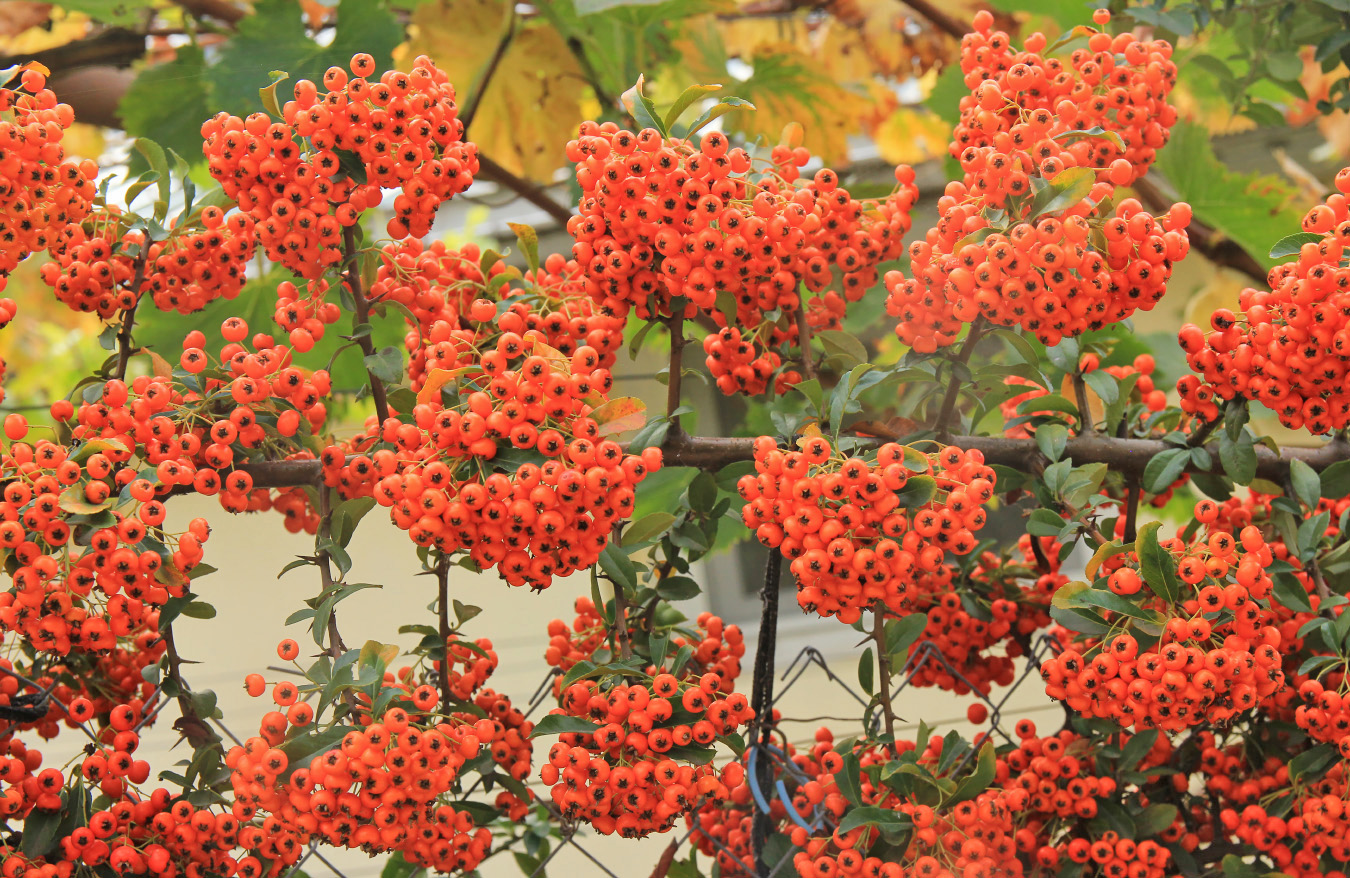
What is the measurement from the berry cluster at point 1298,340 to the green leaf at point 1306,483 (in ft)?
0.28

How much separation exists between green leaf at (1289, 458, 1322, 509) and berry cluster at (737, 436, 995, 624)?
40cm

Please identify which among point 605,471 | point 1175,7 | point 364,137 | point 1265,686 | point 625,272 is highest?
point 1175,7

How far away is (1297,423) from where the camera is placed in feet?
2.94

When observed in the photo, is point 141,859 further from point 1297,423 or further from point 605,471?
point 1297,423

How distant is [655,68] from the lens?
1992 mm

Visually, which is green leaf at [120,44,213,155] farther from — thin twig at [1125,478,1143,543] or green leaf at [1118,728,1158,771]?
green leaf at [1118,728,1158,771]

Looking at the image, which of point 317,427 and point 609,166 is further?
point 317,427

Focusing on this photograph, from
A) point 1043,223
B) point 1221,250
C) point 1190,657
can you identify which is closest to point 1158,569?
point 1190,657

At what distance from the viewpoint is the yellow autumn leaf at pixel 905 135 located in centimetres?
260

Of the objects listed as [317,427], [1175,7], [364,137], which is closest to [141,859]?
[317,427]

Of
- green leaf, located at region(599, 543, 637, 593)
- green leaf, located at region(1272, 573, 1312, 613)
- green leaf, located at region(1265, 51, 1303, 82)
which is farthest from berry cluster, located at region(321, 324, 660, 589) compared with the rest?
green leaf, located at region(1265, 51, 1303, 82)

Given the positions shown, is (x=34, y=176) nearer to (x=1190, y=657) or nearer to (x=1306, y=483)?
(x=1190, y=657)

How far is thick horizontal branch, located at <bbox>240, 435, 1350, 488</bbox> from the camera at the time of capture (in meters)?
0.89

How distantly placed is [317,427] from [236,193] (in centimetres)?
23
